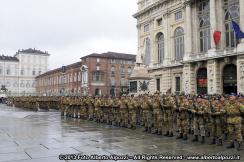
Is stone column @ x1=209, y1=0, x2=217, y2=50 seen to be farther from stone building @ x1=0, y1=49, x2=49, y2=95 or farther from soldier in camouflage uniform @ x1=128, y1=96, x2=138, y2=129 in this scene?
stone building @ x1=0, y1=49, x2=49, y2=95

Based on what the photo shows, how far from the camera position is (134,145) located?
11477 mm

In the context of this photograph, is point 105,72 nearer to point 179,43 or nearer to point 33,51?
point 179,43

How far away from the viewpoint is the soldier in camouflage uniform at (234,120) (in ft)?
35.9

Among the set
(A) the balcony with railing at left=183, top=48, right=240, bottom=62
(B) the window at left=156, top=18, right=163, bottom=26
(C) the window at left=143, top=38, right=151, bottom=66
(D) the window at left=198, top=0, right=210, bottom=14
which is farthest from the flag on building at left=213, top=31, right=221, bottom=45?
(C) the window at left=143, top=38, right=151, bottom=66

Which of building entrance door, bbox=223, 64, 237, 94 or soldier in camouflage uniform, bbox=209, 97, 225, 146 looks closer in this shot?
soldier in camouflage uniform, bbox=209, 97, 225, 146

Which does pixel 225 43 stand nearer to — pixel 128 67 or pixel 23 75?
pixel 128 67

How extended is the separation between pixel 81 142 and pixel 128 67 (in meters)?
64.8

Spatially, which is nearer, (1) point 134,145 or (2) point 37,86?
(1) point 134,145

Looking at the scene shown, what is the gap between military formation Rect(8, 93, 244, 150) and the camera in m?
11.3

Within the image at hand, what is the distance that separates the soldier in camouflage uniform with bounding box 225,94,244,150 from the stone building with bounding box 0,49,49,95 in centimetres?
10551

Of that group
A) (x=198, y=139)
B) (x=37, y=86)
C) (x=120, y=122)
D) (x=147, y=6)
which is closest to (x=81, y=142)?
(x=198, y=139)

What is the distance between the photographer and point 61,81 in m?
88.5

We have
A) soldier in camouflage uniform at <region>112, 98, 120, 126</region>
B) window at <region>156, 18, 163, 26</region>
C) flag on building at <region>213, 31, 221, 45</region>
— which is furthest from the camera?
window at <region>156, 18, 163, 26</region>

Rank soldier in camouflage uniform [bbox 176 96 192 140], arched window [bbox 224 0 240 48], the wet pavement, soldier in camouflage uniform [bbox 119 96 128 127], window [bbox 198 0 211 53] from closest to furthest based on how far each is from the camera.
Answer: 1. the wet pavement
2. soldier in camouflage uniform [bbox 176 96 192 140]
3. soldier in camouflage uniform [bbox 119 96 128 127]
4. arched window [bbox 224 0 240 48]
5. window [bbox 198 0 211 53]
